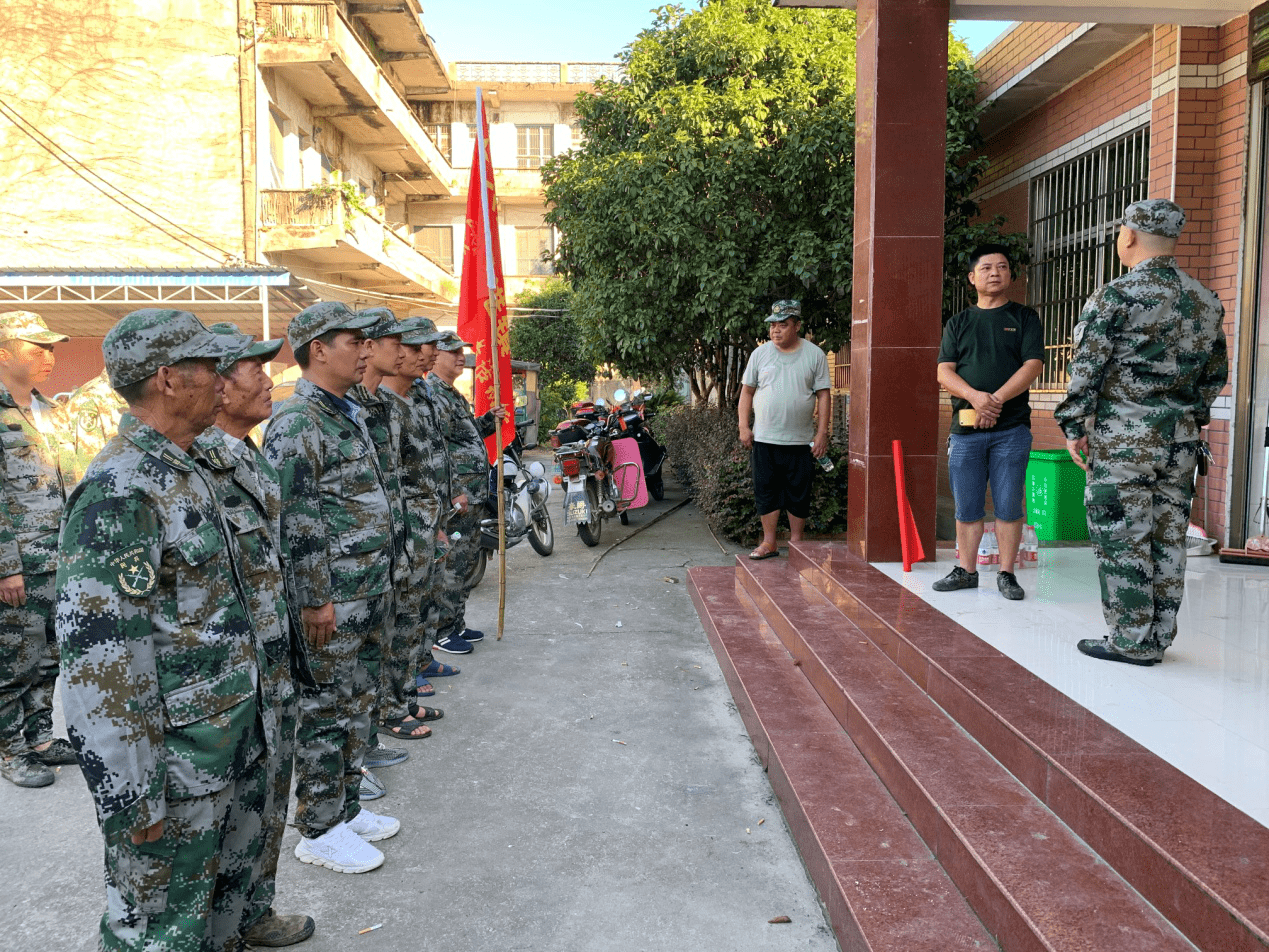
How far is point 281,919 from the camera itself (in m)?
2.79

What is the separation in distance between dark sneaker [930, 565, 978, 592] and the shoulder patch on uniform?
4.14 metres

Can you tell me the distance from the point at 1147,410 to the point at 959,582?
1.71 metres

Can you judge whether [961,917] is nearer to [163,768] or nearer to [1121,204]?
[163,768]

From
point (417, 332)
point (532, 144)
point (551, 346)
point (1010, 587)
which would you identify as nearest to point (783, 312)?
point (1010, 587)

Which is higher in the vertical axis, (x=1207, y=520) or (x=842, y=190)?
(x=842, y=190)

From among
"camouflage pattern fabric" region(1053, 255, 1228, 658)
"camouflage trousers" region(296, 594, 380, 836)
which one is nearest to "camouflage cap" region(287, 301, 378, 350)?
"camouflage trousers" region(296, 594, 380, 836)

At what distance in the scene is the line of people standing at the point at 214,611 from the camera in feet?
6.59

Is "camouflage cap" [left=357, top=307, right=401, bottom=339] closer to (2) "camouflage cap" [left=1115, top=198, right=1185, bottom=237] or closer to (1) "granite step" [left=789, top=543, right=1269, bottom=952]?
(1) "granite step" [left=789, top=543, right=1269, bottom=952]

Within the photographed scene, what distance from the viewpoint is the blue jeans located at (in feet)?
16.1

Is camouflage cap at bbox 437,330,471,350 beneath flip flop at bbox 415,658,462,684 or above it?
above

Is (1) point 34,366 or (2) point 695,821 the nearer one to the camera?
(2) point 695,821

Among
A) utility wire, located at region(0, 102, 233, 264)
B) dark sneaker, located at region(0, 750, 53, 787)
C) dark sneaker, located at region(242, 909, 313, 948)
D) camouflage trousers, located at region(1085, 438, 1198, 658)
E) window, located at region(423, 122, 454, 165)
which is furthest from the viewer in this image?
window, located at region(423, 122, 454, 165)

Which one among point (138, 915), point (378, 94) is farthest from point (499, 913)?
point (378, 94)

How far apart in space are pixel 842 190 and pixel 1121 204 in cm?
252
